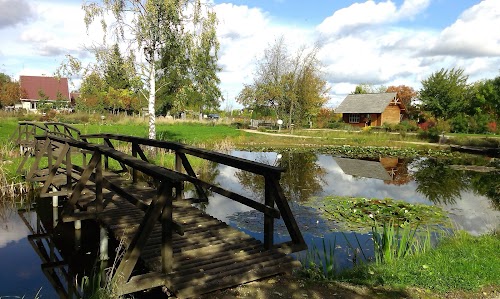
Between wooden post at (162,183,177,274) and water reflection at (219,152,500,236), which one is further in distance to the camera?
water reflection at (219,152,500,236)

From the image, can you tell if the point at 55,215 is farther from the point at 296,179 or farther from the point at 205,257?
the point at 296,179

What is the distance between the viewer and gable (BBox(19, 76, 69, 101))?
202 feet

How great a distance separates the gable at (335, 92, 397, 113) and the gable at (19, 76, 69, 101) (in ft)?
148

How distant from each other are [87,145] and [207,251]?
2869 millimetres

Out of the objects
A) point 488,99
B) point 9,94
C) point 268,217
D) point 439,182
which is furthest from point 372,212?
point 9,94

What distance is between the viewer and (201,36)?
54.9 feet

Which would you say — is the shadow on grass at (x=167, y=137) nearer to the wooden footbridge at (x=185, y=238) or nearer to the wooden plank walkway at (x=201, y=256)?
the wooden footbridge at (x=185, y=238)

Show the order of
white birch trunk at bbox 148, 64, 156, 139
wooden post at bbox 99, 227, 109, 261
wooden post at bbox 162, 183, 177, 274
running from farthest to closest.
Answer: white birch trunk at bbox 148, 64, 156, 139, wooden post at bbox 99, 227, 109, 261, wooden post at bbox 162, 183, 177, 274

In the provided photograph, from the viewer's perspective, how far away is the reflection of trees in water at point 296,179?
13.3m

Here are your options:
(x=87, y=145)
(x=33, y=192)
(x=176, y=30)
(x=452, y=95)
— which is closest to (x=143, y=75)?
(x=176, y=30)

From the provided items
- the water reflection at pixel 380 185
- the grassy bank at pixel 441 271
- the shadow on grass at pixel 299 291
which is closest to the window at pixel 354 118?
the water reflection at pixel 380 185

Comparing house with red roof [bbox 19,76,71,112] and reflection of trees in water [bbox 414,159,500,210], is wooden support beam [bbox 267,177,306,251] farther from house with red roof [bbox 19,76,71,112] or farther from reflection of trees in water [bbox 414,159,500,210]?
house with red roof [bbox 19,76,71,112]

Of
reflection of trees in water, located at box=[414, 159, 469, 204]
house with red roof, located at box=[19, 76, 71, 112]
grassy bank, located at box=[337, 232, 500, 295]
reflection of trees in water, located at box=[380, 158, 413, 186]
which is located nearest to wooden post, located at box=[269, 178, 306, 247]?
grassy bank, located at box=[337, 232, 500, 295]

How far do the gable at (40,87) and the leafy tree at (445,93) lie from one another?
54329 mm
